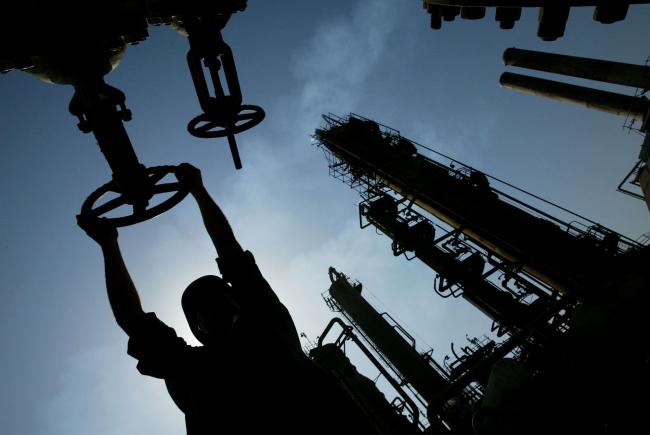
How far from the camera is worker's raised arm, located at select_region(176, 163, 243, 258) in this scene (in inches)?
110

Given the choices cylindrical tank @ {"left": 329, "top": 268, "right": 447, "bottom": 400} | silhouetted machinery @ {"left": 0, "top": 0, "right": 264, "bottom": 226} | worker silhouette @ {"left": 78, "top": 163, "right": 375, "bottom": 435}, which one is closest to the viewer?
silhouetted machinery @ {"left": 0, "top": 0, "right": 264, "bottom": 226}

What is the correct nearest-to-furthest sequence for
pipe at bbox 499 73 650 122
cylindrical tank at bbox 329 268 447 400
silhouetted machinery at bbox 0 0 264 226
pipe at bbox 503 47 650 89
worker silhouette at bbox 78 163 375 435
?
silhouetted machinery at bbox 0 0 264 226, worker silhouette at bbox 78 163 375 435, pipe at bbox 503 47 650 89, pipe at bbox 499 73 650 122, cylindrical tank at bbox 329 268 447 400

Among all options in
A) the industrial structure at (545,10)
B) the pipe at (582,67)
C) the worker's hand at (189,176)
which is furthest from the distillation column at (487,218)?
the worker's hand at (189,176)

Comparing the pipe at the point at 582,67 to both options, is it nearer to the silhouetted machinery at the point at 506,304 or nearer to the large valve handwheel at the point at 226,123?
the silhouetted machinery at the point at 506,304

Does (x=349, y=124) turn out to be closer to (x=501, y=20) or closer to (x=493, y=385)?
(x=501, y=20)

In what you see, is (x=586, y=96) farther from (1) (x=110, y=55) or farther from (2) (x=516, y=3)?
(1) (x=110, y=55)

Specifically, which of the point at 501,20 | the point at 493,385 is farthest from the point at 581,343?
the point at 501,20

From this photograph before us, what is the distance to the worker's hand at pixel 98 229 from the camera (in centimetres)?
228

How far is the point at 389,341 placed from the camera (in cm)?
1418

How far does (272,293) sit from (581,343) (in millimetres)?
5621

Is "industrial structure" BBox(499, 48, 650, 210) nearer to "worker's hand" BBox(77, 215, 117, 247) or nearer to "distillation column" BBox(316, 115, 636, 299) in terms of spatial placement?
"distillation column" BBox(316, 115, 636, 299)

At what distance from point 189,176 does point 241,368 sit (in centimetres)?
158

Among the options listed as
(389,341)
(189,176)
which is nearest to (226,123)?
(189,176)

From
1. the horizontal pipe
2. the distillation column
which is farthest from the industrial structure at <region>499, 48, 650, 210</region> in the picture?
the horizontal pipe
